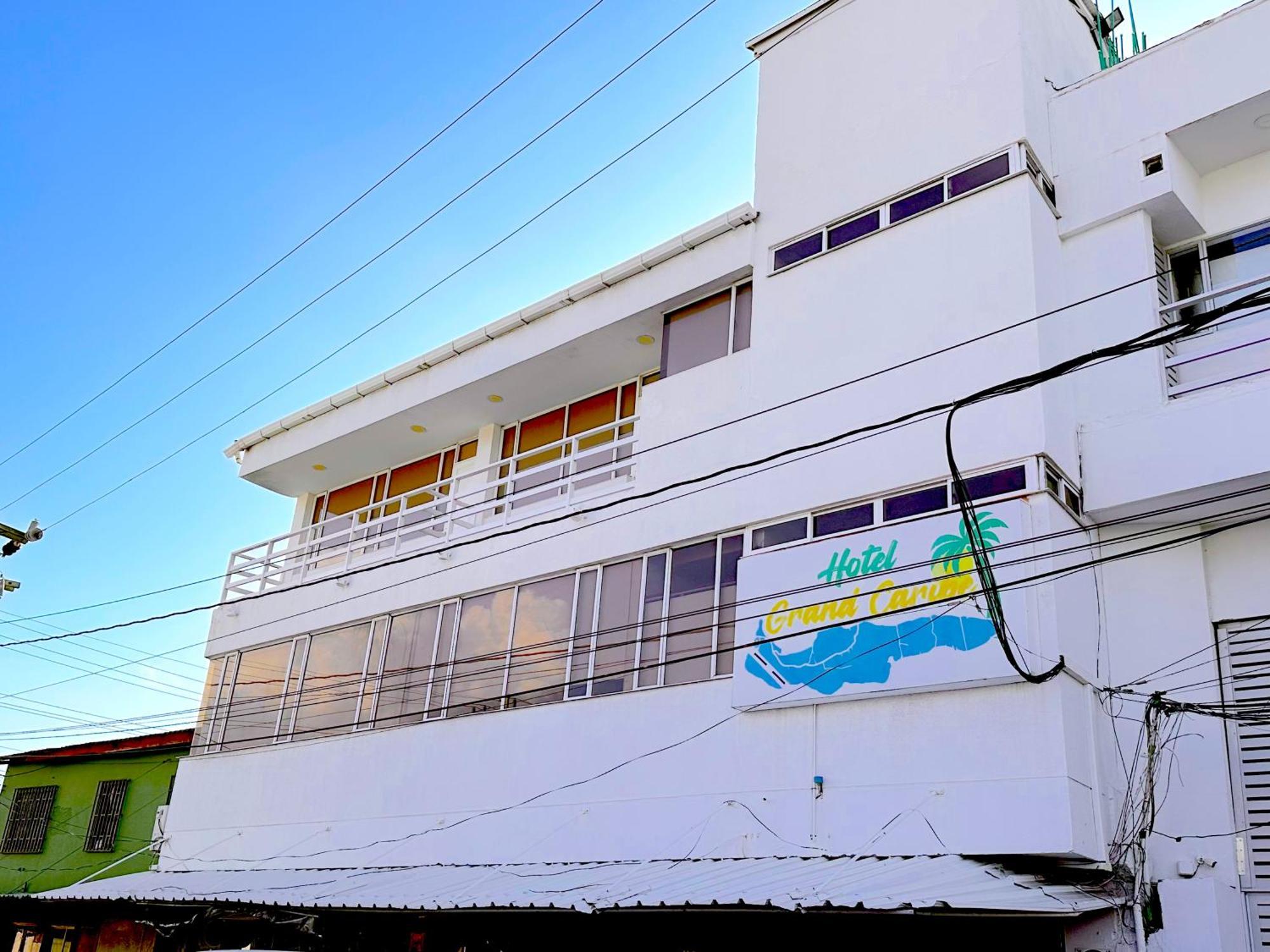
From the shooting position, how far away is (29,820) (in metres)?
24.2

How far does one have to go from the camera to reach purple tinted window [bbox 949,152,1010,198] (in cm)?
1296

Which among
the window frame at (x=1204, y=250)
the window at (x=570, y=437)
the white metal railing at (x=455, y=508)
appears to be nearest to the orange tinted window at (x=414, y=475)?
the white metal railing at (x=455, y=508)

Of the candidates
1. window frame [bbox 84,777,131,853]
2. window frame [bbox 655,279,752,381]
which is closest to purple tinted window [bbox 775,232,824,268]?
window frame [bbox 655,279,752,381]

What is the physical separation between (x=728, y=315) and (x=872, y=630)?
5426 millimetres

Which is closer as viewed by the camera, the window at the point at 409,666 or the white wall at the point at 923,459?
the white wall at the point at 923,459

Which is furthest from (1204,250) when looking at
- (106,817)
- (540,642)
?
(106,817)

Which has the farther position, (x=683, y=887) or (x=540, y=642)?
(x=540, y=642)

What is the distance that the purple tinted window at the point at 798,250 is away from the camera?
1451 centimetres

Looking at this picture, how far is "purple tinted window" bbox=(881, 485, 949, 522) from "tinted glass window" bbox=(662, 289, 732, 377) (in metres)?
3.84

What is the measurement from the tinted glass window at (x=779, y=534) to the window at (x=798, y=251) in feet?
11.5

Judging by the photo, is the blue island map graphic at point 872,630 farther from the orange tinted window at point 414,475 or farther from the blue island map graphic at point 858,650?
the orange tinted window at point 414,475

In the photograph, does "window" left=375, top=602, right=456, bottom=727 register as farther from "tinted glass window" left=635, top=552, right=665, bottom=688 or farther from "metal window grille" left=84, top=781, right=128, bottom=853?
"metal window grille" left=84, top=781, right=128, bottom=853

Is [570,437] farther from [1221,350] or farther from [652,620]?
[1221,350]

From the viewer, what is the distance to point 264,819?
17.7 m
